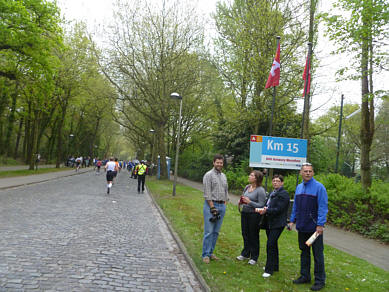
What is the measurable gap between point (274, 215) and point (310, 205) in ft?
2.34

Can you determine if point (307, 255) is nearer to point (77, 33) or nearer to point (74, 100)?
point (77, 33)

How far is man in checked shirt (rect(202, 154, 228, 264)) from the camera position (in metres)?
5.86

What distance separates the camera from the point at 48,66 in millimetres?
21500

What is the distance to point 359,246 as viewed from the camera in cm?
845

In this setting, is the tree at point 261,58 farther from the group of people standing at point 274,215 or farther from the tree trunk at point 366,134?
the group of people standing at point 274,215

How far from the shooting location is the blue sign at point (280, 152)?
10445mm

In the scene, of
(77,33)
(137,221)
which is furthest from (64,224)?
(77,33)

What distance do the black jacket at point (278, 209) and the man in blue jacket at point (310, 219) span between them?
0.73ft

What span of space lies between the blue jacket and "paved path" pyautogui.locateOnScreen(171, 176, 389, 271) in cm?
275

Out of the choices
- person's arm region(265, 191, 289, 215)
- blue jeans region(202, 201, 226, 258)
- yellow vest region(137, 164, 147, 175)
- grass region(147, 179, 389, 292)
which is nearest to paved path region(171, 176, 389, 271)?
grass region(147, 179, 389, 292)

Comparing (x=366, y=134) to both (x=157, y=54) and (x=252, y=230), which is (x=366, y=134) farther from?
(x=157, y=54)

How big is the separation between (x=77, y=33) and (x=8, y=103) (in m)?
11.3

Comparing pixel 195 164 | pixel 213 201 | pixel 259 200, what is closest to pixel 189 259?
pixel 213 201

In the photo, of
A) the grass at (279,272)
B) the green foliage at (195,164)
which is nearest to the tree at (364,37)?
the grass at (279,272)
